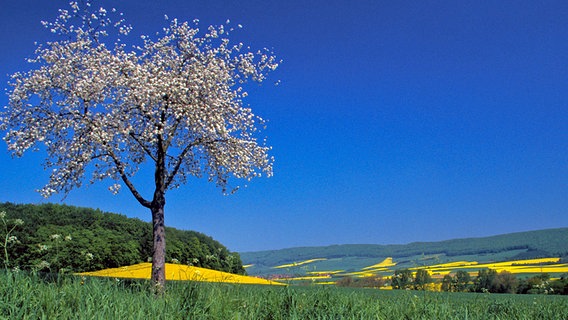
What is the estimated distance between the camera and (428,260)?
27.7 ft

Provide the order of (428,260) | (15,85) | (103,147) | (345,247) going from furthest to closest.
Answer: (345,247) → (15,85) → (103,147) → (428,260)

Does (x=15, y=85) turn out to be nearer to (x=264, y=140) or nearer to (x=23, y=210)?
(x=264, y=140)

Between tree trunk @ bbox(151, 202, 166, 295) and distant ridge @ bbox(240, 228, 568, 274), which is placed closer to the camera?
tree trunk @ bbox(151, 202, 166, 295)

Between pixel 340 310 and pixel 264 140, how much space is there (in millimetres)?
10963

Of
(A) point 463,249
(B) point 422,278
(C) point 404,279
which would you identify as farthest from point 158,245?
(A) point 463,249

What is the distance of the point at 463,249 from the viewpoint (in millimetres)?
49031

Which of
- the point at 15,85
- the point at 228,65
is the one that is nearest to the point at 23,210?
the point at 15,85

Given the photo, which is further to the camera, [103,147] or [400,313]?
[103,147]

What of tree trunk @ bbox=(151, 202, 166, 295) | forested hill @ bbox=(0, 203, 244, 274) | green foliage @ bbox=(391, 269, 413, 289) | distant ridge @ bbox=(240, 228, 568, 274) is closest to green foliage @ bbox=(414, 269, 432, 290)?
green foliage @ bbox=(391, 269, 413, 289)

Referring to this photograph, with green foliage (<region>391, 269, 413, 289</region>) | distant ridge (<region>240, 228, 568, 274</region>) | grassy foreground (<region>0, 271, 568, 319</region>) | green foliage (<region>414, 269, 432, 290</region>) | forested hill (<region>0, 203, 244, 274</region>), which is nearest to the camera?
grassy foreground (<region>0, 271, 568, 319</region>)

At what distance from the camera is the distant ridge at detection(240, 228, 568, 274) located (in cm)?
4175

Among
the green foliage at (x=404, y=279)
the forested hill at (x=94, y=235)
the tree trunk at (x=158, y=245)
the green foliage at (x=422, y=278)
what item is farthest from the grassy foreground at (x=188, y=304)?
the forested hill at (x=94, y=235)

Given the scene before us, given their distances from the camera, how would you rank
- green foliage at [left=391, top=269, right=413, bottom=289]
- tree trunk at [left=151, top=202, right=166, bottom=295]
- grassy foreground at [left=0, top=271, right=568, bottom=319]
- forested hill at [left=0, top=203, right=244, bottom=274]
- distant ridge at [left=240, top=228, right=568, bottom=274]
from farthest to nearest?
distant ridge at [left=240, top=228, right=568, bottom=274] → forested hill at [left=0, top=203, right=244, bottom=274] → tree trunk at [left=151, top=202, right=166, bottom=295] → green foliage at [left=391, top=269, right=413, bottom=289] → grassy foreground at [left=0, top=271, right=568, bottom=319]

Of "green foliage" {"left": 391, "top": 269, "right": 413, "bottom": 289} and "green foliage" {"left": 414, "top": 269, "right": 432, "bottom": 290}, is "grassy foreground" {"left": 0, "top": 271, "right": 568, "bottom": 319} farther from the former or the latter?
"green foliage" {"left": 391, "top": 269, "right": 413, "bottom": 289}
